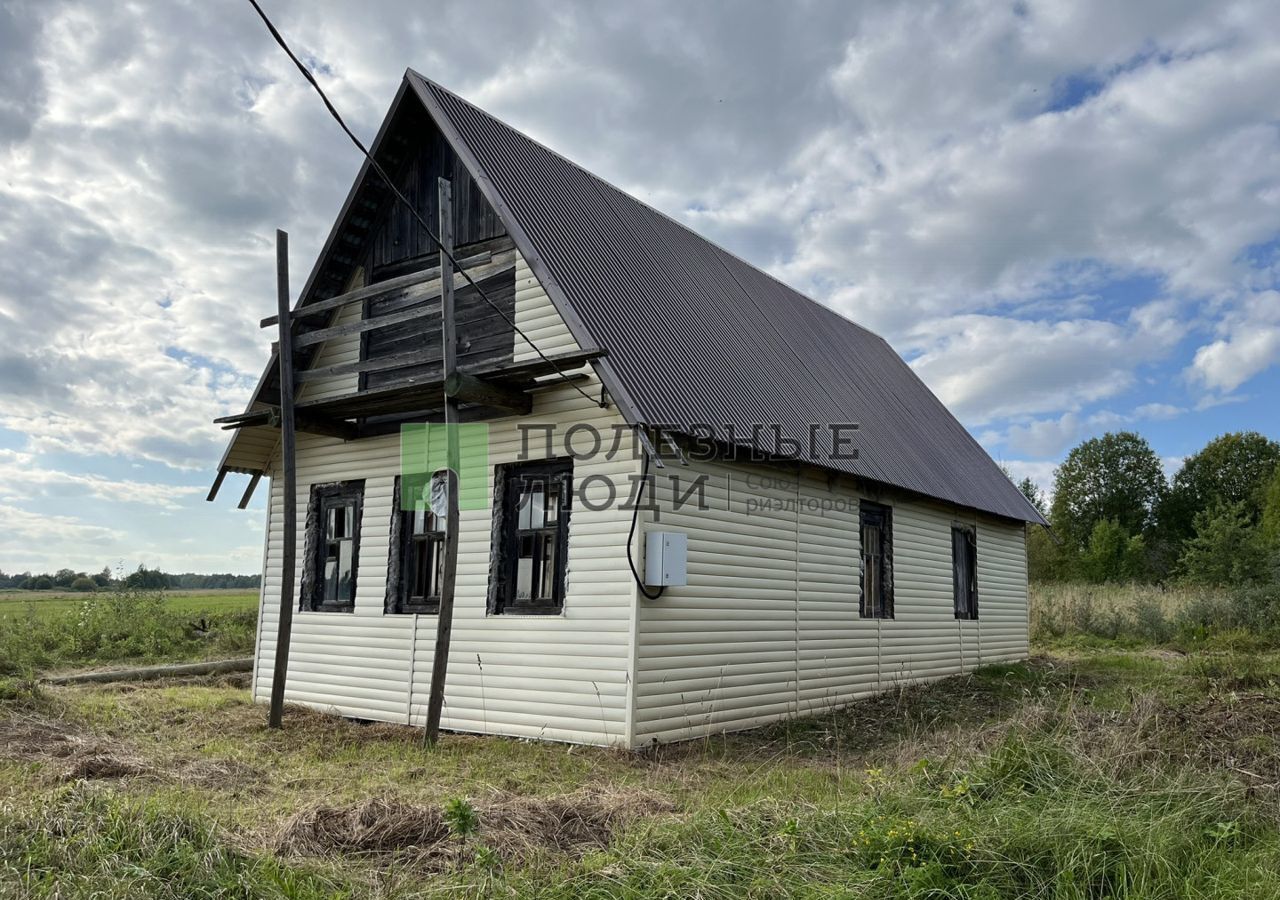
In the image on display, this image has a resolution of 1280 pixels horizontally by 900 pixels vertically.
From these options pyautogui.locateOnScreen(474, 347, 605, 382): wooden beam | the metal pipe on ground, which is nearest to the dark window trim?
pyautogui.locateOnScreen(474, 347, 605, 382): wooden beam

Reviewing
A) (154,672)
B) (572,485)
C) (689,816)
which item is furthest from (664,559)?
(154,672)

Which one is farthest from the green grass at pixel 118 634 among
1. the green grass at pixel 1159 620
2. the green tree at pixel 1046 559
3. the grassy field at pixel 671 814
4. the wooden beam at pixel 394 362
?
the green tree at pixel 1046 559

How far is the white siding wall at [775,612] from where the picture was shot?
9781mm

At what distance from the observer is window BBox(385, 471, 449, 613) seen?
11523mm

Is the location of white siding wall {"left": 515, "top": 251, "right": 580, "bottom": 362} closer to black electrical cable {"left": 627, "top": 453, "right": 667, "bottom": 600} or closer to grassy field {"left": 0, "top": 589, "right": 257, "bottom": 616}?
black electrical cable {"left": 627, "top": 453, "right": 667, "bottom": 600}

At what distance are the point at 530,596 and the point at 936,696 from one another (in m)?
6.35

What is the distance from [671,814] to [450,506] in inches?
172

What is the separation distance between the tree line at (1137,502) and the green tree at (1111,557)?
52mm

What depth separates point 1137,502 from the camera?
190 ft

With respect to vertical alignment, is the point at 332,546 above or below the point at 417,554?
above

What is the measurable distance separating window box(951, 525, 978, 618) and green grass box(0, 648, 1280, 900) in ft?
23.6

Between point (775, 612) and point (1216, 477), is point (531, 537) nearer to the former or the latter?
point (775, 612)

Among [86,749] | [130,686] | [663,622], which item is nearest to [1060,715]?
[663,622]

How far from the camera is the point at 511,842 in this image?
18.0 ft
